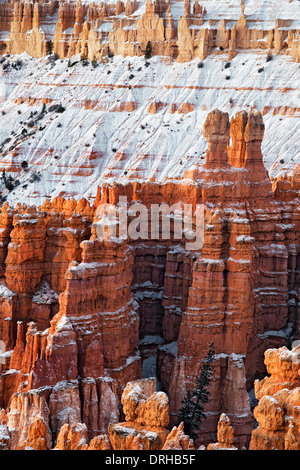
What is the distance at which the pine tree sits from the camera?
42.8 m

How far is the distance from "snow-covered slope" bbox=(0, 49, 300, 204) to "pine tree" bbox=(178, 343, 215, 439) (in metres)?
59.4

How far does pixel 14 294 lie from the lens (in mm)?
46156

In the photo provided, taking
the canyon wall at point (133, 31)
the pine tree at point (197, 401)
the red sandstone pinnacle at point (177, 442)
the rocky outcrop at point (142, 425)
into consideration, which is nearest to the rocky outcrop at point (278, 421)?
the red sandstone pinnacle at point (177, 442)

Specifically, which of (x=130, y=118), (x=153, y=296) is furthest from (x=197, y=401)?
(x=130, y=118)

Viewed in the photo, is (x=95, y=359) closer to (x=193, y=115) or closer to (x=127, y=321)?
(x=127, y=321)

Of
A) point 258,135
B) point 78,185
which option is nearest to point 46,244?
point 258,135

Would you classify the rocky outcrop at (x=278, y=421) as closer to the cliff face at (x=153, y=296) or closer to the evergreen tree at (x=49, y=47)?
the cliff face at (x=153, y=296)

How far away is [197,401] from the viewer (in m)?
43.3

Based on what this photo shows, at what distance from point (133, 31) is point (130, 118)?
601 inches

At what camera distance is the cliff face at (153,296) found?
40344 mm

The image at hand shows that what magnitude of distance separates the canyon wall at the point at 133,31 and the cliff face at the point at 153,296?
252ft

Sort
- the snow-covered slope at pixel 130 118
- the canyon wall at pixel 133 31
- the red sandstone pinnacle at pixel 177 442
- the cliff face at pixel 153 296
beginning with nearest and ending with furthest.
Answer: the red sandstone pinnacle at pixel 177 442, the cliff face at pixel 153 296, the snow-covered slope at pixel 130 118, the canyon wall at pixel 133 31

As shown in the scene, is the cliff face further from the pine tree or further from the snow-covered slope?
the snow-covered slope

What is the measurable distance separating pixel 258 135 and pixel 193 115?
70.8 metres
